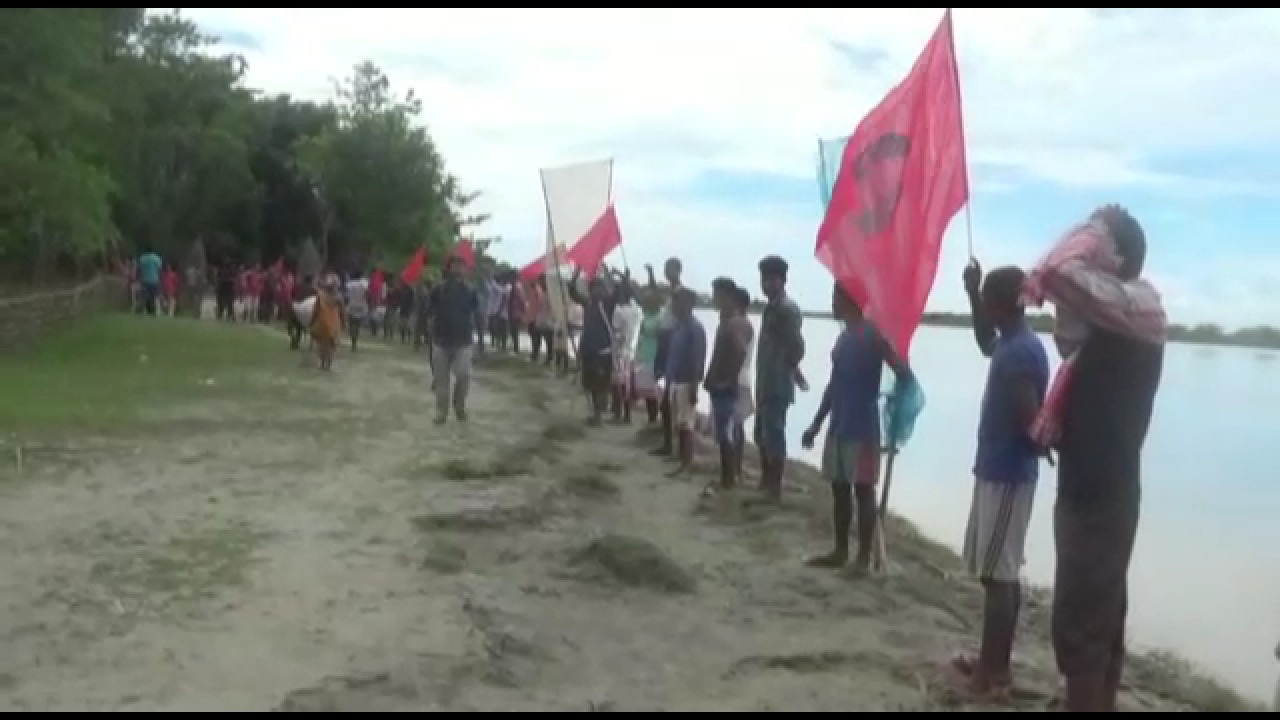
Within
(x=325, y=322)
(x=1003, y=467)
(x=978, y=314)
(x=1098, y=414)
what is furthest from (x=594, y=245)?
(x=1098, y=414)

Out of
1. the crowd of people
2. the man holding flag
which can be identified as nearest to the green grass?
the crowd of people

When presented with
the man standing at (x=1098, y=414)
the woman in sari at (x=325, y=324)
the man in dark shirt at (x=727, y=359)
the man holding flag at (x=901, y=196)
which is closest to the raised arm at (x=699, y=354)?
the man in dark shirt at (x=727, y=359)

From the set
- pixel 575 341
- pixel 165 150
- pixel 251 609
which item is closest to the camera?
pixel 251 609

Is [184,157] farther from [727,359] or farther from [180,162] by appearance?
[727,359]

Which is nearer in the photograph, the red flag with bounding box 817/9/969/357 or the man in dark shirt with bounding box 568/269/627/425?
the red flag with bounding box 817/9/969/357

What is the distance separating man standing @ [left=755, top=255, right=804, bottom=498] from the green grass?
701 centimetres

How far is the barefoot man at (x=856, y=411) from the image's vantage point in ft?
30.1

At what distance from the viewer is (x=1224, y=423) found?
37.8m

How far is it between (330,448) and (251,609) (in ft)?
23.5

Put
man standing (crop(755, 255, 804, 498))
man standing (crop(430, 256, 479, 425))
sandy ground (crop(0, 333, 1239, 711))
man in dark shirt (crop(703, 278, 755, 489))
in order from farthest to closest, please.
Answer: man standing (crop(430, 256, 479, 425))
man in dark shirt (crop(703, 278, 755, 489))
man standing (crop(755, 255, 804, 498))
sandy ground (crop(0, 333, 1239, 711))

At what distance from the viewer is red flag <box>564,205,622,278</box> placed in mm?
19188

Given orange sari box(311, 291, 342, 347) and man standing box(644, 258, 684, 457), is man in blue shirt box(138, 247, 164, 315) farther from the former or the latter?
man standing box(644, 258, 684, 457)

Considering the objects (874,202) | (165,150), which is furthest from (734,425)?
(165,150)

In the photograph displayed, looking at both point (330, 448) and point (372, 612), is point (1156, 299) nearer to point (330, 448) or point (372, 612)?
point (372, 612)
